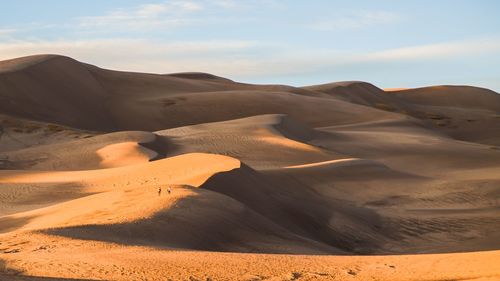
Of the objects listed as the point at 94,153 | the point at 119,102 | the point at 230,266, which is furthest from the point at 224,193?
the point at 119,102

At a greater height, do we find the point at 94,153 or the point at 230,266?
the point at 230,266

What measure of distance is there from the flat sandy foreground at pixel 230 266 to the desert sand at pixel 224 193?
0.7 inches

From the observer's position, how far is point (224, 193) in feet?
46.3

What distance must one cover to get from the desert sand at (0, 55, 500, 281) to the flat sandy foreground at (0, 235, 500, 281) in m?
0.02

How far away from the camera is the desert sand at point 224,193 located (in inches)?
318

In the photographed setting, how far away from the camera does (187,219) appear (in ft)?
36.4

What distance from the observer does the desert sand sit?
809 centimetres

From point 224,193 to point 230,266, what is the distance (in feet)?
20.6

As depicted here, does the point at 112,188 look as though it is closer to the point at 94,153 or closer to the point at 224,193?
the point at 224,193

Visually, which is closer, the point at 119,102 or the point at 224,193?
the point at 224,193

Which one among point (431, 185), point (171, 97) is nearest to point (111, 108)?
point (171, 97)

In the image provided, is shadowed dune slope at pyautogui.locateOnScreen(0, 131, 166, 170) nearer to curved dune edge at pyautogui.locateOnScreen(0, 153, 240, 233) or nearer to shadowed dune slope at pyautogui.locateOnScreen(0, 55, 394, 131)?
curved dune edge at pyautogui.locateOnScreen(0, 153, 240, 233)

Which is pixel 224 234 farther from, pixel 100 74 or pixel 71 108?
pixel 100 74

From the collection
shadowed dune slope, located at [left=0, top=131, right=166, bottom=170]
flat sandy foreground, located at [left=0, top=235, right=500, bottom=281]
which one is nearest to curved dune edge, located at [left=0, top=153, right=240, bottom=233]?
flat sandy foreground, located at [left=0, top=235, right=500, bottom=281]
